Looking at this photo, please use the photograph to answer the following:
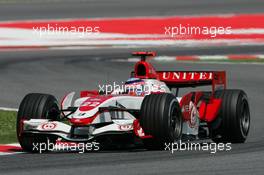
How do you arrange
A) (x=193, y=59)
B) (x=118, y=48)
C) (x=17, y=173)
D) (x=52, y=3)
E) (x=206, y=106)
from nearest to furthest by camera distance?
(x=17, y=173)
(x=206, y=106)
(x=193, y=59)
(x=118, y=48)
(x=52, y=3)

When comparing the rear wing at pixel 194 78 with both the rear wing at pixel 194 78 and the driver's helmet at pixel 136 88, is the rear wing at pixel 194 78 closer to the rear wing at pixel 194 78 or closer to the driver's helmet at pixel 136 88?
the rear wing at pixel 194 78

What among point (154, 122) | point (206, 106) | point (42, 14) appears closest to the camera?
point (154, 122)

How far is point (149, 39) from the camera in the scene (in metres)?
33.6

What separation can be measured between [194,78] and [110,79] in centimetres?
891

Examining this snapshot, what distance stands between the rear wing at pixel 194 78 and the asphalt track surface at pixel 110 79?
98cm

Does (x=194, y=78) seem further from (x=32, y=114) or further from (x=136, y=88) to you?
(x=32, y=114)

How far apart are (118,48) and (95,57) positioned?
2.65 m

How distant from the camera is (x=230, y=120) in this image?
14.4 meters

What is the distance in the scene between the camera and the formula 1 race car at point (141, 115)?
42.2ft

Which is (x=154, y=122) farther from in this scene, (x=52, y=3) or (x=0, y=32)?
(x=52, y=3)

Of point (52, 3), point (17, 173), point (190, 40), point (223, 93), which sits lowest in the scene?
point (17, 173)

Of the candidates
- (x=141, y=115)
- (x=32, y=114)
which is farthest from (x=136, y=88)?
(x=32, y=114)

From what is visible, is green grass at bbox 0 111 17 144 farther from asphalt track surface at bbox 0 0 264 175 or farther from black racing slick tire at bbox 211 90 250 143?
black racing slick tire at bbox 211 90 250 143

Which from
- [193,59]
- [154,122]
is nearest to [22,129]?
[154,122]
